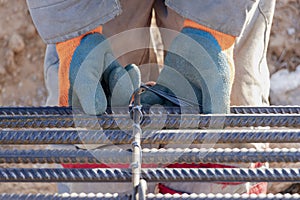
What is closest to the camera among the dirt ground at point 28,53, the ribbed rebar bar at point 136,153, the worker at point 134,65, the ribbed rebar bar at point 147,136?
the ribbed rebar bar at point 136,153

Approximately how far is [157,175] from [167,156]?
5cm

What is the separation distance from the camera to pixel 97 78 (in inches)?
35.7

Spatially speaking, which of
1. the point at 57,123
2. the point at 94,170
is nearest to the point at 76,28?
the point at 57,123

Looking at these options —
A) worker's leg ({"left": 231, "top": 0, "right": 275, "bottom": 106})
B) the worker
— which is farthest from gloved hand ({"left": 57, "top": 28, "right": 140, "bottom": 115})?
worker's leg ({"left": 231, "top": 0, "right": 275, "bottom": 106})

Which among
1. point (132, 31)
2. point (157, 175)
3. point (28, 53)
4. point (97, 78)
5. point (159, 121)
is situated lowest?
point (157, 175)

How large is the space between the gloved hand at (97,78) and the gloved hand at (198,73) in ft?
0.14

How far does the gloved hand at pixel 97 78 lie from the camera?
89 cm

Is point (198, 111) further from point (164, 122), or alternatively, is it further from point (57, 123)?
point (57, 123)

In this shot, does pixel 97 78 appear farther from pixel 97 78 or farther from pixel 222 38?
pixel 222 38

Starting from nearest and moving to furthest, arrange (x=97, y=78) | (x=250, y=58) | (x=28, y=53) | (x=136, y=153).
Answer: (x=136, y=153) → (x=97, y=78) → (x=250, y=58) → (x=28, y=53)

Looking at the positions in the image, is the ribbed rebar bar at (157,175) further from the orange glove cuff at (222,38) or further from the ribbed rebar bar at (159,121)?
the orange glove cuff at (222,38)

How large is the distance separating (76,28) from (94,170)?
28 centimetres

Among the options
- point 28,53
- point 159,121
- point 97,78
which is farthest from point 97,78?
point 28,53

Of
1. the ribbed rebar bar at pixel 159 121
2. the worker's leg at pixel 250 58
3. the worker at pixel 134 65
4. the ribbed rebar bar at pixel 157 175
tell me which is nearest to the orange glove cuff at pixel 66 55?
the worker at pixel 134 65
